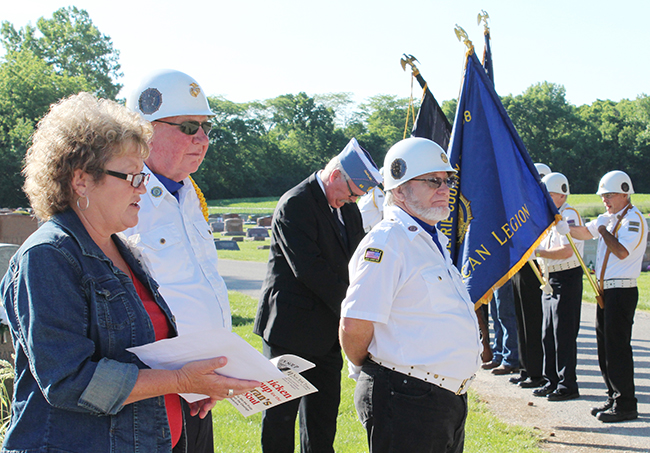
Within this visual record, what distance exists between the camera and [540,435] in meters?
5.20

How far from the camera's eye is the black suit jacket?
370cm

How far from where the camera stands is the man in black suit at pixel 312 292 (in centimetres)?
371

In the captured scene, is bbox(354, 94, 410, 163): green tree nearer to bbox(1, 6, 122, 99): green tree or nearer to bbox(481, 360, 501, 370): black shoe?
bbox(1, 6, 122, 99): green tree

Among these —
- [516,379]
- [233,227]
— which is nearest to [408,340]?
[516,379]

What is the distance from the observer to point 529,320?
709cm

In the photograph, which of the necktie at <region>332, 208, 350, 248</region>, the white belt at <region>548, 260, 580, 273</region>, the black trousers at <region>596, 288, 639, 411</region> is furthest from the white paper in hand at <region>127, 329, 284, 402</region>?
the white belt at <region>548, 260, 580, 273</region>

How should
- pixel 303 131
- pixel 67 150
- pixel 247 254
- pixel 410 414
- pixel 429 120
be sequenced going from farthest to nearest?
pixel 303 131, pixel 247 254, pixel 429 120, pixel 410 414, pixel 67 150

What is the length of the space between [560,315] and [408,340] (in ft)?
14.4

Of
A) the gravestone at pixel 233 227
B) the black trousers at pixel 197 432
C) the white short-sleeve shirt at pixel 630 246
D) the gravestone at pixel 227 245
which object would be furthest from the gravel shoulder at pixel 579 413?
the gravestone at pixel 233 227

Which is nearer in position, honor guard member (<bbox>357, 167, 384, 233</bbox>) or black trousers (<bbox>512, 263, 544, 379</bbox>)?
black trousers (<bbox>512, 263, 544, 379</bbox>)

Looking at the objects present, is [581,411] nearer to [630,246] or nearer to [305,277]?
[630,246]

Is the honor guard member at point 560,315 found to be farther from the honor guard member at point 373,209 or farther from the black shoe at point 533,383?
the honor guard member at point 373,209

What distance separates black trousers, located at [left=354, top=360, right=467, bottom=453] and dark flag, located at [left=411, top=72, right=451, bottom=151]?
3743 millimetres

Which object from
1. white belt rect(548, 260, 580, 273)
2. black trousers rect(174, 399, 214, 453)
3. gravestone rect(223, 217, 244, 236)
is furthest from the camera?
gravestone rect(223, 217, 244, 236)
